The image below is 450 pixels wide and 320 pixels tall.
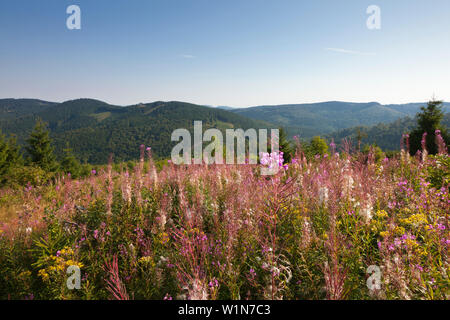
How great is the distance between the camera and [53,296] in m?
2.85

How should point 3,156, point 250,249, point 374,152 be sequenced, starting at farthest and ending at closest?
point 3,156, point 374,152, point 250,249

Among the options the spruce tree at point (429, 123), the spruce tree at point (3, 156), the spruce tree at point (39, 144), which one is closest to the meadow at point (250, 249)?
the spruce tree at point (429, 123)

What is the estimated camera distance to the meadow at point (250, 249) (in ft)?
7.54

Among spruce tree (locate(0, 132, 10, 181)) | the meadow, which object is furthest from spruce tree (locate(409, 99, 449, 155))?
spruce tree (locate(0, 132, 10, 181))

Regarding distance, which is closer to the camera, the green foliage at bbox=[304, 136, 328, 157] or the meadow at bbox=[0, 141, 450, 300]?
the meadow at bbox=[0, 141, 450, 300]

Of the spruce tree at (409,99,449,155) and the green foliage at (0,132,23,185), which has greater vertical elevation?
the spruce tree at (409,99,449,155)

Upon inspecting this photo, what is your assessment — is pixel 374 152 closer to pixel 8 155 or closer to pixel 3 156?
pixel 3 156

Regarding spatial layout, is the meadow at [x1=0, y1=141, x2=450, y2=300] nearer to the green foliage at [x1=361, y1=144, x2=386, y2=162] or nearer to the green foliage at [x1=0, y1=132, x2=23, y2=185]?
the green foliage at [x1=361, y1=144, x2=386, y2=162]

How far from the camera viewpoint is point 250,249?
3090 mm

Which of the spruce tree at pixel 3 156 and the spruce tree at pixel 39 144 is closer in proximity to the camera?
the spruce tree at pixel 3 156

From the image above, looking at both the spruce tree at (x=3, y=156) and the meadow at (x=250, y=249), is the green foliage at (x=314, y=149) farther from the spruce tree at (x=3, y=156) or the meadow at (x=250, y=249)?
the spruce tree at (x=3, y=156)

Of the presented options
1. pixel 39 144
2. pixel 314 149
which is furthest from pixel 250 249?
pixel 39 144

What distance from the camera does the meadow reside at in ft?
7.54

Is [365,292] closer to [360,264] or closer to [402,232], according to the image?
[360,264]
